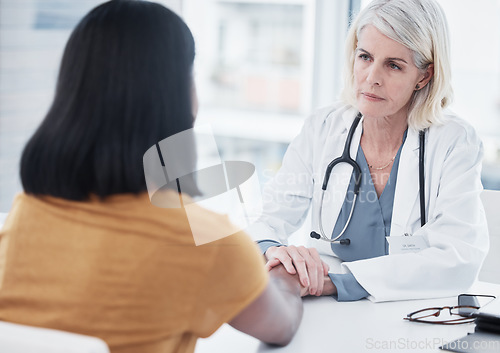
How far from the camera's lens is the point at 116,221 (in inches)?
29.9

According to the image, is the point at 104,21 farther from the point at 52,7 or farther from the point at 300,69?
the point at 300,69

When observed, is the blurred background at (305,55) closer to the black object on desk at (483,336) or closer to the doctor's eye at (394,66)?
the doctor's eye at (394,66)

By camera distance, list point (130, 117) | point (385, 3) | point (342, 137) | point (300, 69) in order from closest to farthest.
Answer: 1. point (130, 117)
2. point (385, 3)
3. point (342, 137)
4. point (300, 69)

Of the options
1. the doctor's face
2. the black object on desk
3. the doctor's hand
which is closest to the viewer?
the black object on desk

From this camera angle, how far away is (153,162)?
2.59 feet

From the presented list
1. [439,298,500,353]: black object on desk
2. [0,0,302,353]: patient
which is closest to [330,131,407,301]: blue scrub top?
[439,298,500,353]: black object on desk

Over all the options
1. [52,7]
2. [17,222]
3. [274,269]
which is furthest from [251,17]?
[17,222]

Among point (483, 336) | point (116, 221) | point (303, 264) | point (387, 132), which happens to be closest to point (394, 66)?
point (387, 132)

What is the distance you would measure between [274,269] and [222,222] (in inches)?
18.4

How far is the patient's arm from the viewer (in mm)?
840

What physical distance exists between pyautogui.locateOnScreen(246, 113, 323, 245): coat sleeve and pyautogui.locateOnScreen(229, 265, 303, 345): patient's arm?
21.0 inches

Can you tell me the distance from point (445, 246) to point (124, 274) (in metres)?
0.86

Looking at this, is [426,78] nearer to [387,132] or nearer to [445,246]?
[387,132]

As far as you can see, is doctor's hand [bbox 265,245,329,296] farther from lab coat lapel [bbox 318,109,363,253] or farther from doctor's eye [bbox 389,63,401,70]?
doctor's eye [bbox 389,63,401,70]
